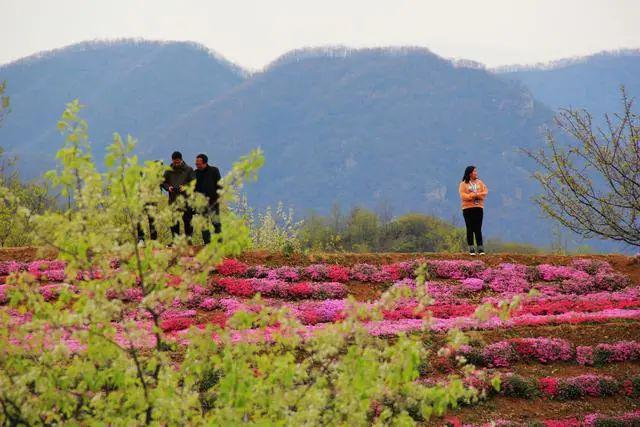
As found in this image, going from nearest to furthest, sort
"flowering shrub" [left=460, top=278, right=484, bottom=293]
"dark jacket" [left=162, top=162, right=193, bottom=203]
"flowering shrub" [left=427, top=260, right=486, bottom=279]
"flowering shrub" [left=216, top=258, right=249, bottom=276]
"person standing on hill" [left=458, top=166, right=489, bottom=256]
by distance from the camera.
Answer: "dark jacket" [left=162, top=162, right=193, bottom=203], "flowering shrub" [left=460, top=278, right=484, bottom=293], "person standing on hill" [left=458, top=166, right=489, bottom=256], "flowering shrub" [left=216, top=258, right=249, bottom=276], "flowering shrub" [left=427, top=260, right=486, bottom=279]

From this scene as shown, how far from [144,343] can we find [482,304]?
718cm

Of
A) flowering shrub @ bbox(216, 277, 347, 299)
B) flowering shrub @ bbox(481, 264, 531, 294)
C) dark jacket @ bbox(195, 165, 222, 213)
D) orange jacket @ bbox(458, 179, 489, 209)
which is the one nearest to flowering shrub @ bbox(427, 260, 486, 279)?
flowering shrub @ bbox(481, 264, 531, 294)

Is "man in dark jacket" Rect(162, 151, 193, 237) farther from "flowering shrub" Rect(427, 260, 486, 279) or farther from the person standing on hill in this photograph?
the person standing on hill

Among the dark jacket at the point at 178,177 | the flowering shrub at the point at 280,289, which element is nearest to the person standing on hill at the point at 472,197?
the flowering shrub at the point at 280,289

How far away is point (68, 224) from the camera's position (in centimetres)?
677

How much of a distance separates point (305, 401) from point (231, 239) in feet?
5.55

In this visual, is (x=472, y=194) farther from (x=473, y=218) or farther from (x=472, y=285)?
(x=472, y=285)

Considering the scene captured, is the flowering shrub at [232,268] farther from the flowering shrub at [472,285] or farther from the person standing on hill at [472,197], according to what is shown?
→ the person standing on hill at [472,197]

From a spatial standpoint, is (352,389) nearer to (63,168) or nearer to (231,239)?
(231,239)

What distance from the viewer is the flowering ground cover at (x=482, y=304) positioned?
1554cm

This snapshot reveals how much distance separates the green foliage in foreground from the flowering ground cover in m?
3.69

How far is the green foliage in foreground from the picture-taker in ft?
22.4

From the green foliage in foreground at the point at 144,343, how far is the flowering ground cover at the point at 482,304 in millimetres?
3694

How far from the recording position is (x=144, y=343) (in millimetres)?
7207
